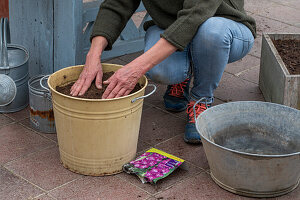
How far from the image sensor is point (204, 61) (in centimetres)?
290

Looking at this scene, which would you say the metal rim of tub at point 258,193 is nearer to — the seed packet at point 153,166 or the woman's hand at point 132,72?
the seed packet at point 153,166

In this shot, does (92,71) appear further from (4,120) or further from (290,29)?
(290,29)

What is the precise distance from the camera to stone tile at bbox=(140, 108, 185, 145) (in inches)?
123

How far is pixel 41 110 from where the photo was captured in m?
3.08

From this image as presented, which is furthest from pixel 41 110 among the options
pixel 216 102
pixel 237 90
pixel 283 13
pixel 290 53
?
pixel 283 13

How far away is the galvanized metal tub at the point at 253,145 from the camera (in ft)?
7.73

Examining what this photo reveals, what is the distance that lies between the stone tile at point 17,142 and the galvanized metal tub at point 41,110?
0.07 metres

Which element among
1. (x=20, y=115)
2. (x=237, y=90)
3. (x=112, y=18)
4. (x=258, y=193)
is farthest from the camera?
(x=237, y=90)

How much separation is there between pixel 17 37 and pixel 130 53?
108 centimetres

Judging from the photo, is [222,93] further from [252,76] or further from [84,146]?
[84,146]

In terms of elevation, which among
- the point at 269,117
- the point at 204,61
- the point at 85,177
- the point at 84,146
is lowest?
the point at 85,177

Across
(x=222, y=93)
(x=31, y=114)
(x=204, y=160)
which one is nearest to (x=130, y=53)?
(x=222, y=93)

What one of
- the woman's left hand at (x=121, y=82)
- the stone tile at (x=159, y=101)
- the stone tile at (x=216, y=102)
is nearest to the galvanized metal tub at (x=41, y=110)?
the woman's left hand at (x=121, y=82)

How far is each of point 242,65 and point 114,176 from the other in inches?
76.8
